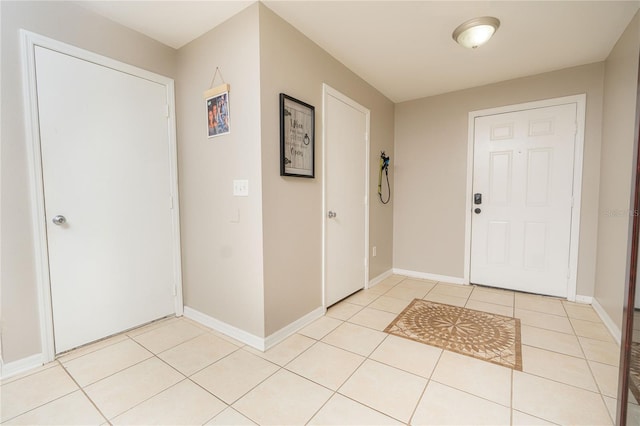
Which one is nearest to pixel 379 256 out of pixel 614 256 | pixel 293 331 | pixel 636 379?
pixel 293 331

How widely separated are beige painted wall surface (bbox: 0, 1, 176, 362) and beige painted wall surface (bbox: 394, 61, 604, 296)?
3450 mm

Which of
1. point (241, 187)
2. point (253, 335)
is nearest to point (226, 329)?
point (253, 335)

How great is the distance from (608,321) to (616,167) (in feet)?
4.09

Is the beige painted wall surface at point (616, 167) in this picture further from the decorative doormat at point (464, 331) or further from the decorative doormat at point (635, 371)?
the decorative doormat at point (635, 371)

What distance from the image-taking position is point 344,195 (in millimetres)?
2764

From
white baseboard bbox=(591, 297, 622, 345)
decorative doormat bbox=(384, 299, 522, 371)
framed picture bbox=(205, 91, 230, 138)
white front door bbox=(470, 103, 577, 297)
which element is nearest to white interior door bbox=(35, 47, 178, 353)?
framed picture bbox=(205, 91, 230, 138)

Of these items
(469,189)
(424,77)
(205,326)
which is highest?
(424,77)

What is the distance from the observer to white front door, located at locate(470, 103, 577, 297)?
9.24 feet

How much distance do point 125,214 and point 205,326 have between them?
111cm

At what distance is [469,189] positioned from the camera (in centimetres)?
327

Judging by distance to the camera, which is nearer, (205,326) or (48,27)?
(48,27)

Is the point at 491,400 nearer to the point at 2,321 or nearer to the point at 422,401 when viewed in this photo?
the point at 422,401

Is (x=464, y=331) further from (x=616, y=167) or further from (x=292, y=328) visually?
(x=616, y=167)

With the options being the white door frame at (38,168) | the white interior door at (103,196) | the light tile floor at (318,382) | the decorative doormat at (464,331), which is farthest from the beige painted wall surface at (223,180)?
the decorative doormat at (464,331)
